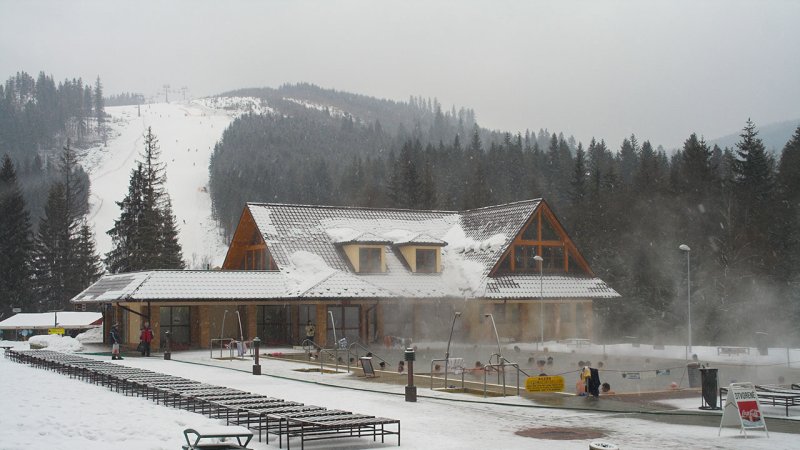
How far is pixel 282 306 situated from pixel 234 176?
117m

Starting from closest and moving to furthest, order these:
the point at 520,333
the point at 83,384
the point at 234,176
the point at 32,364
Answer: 1. the point at 83,384
2. the point at 32,364
3. the point at 520,333
4. the point at 234,176

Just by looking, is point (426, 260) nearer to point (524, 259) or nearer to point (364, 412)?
point (524, 259)

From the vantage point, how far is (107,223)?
14438cm

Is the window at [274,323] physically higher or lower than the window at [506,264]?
lower

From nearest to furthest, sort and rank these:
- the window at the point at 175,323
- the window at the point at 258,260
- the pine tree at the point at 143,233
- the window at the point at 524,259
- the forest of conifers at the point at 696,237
→ the window at the point at 175,323, the window at the point at 258,260, the window at the point at 524,259, the forest of conifers at the point at 696,237, the pine tree at the point at 143,233

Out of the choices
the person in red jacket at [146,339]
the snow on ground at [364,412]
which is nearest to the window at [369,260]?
the person in red jacket at [146,339]

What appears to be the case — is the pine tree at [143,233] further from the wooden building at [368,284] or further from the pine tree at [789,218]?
the pine tree at [789,218]

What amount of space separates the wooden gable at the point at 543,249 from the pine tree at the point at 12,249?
42.3m

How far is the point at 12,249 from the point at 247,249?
102 feet

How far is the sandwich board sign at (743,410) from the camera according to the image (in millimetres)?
14188

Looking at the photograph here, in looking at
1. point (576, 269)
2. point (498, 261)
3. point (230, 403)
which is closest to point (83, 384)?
point (230, 403)

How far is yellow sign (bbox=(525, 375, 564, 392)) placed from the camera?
21031 mm

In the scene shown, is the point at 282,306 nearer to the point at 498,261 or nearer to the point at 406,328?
the point at 406,328

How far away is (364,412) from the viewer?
17.2m
